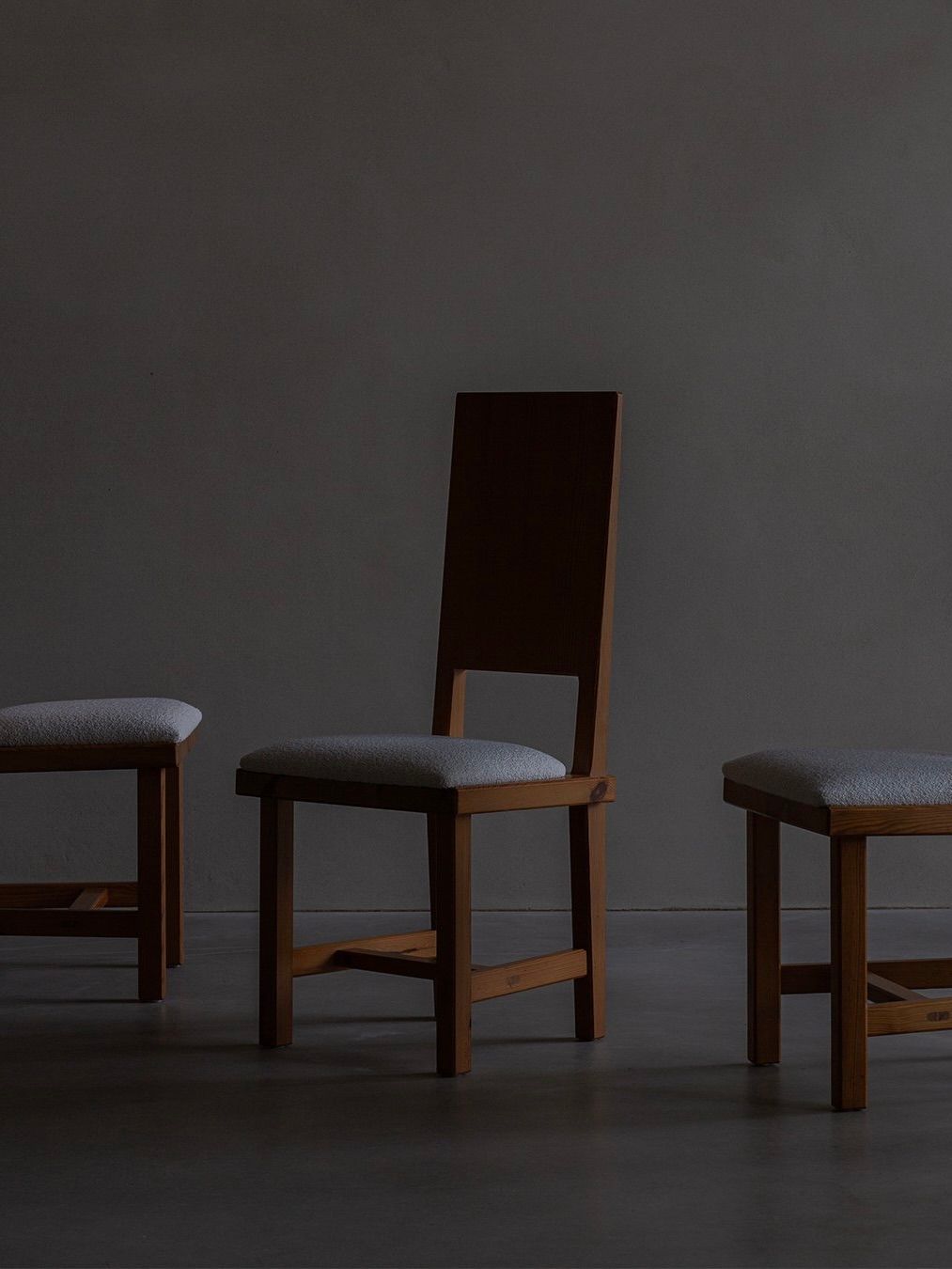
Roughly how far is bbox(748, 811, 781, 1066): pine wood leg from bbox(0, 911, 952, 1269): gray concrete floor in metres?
0.08

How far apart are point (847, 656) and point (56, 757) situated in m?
1.92

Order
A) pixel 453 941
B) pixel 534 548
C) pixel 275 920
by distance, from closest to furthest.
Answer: pixel 453 941 → pixel 275 920 → pixel 534 548

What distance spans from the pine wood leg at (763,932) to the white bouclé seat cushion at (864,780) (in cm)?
13

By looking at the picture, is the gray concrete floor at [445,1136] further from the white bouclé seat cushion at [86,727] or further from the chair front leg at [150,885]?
the white bouclé seat cushion at [86,727]

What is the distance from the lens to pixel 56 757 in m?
2.59

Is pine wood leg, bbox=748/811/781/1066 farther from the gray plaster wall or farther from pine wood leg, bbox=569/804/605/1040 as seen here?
the gray plaster wall

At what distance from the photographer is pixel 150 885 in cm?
266

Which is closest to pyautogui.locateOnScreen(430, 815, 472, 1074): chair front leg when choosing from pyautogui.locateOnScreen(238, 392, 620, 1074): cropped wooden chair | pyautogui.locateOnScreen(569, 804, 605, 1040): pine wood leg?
pyautogui.locateOnScreen(238, 392, 620, 1074): cropped wooden chair

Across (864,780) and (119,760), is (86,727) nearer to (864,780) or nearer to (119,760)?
(119,760)

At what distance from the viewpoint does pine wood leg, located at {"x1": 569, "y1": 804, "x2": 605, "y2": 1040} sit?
241 centimetres

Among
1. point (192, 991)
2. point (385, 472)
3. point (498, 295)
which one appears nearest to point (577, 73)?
point (498, 295)

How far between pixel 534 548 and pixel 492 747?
1.34 ft

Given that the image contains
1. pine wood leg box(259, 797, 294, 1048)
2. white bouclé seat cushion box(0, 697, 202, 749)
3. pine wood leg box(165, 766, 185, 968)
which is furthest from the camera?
pine wood leg box(165, 766, 185, 968)

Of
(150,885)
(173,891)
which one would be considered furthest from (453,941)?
(173,891)
